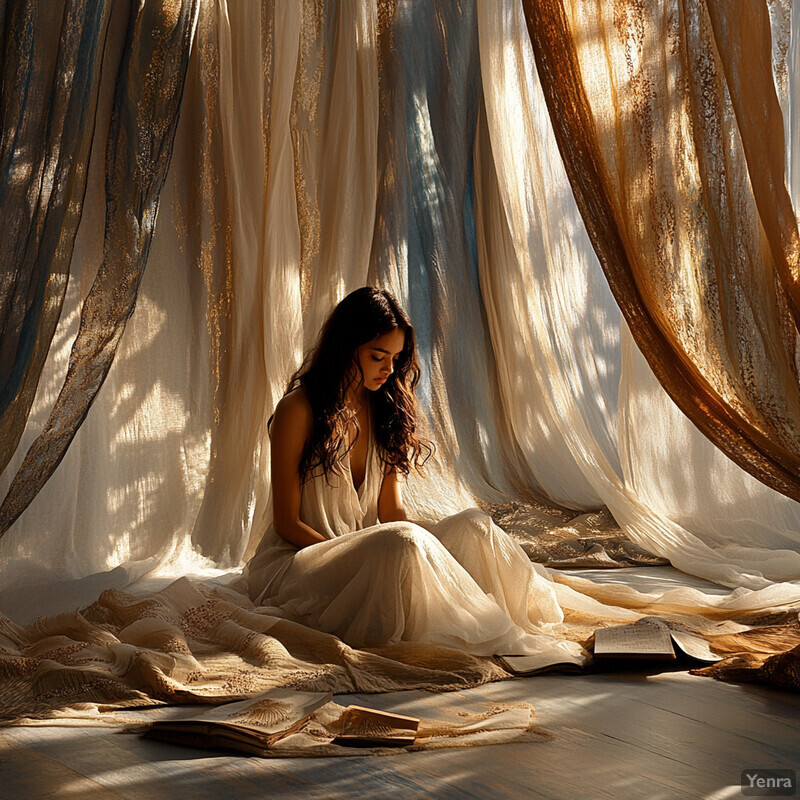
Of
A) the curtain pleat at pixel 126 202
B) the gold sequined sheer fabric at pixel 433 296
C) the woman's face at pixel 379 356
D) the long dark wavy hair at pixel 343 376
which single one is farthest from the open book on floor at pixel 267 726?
the curtain pleat at pixel 126 202

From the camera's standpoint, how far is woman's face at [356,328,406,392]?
2311mm

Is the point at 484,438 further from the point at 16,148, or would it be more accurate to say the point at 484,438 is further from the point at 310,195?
the point at 16,148

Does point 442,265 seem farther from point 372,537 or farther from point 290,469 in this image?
point 372,537

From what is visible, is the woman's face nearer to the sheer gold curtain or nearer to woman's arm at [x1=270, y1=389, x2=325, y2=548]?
woman's arm at [x1=270, y1=389, x2=325, y2=548]

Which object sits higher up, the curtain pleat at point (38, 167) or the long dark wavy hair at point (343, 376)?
the curtain pleat at point (38, 167)

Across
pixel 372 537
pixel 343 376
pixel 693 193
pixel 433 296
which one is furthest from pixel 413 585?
pixel 433 296

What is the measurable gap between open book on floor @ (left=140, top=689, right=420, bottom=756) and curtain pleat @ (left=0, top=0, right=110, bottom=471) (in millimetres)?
1135

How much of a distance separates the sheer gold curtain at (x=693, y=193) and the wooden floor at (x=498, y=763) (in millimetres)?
707

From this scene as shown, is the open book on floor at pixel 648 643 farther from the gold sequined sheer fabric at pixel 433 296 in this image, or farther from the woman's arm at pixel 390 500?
the woman's arm at pixel 390 500

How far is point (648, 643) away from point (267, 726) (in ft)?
2.67

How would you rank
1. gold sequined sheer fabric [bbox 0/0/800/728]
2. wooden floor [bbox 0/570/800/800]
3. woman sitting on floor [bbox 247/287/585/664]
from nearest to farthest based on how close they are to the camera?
wooden floor [bbox 0/570/800/800] → woman sitting on floor [bbox 247/287/585/664] → gold sequined sheer fabric [bbox 0/0/800/728]

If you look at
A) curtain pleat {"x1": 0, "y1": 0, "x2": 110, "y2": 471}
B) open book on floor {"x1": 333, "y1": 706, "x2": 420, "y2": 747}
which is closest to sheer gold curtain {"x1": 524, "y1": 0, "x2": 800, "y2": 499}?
open book on floor {"x1": 333, "y1": 706, "x2": 420, "y2": 747}

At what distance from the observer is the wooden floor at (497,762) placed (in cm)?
136

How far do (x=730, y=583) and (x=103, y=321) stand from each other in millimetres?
1859
